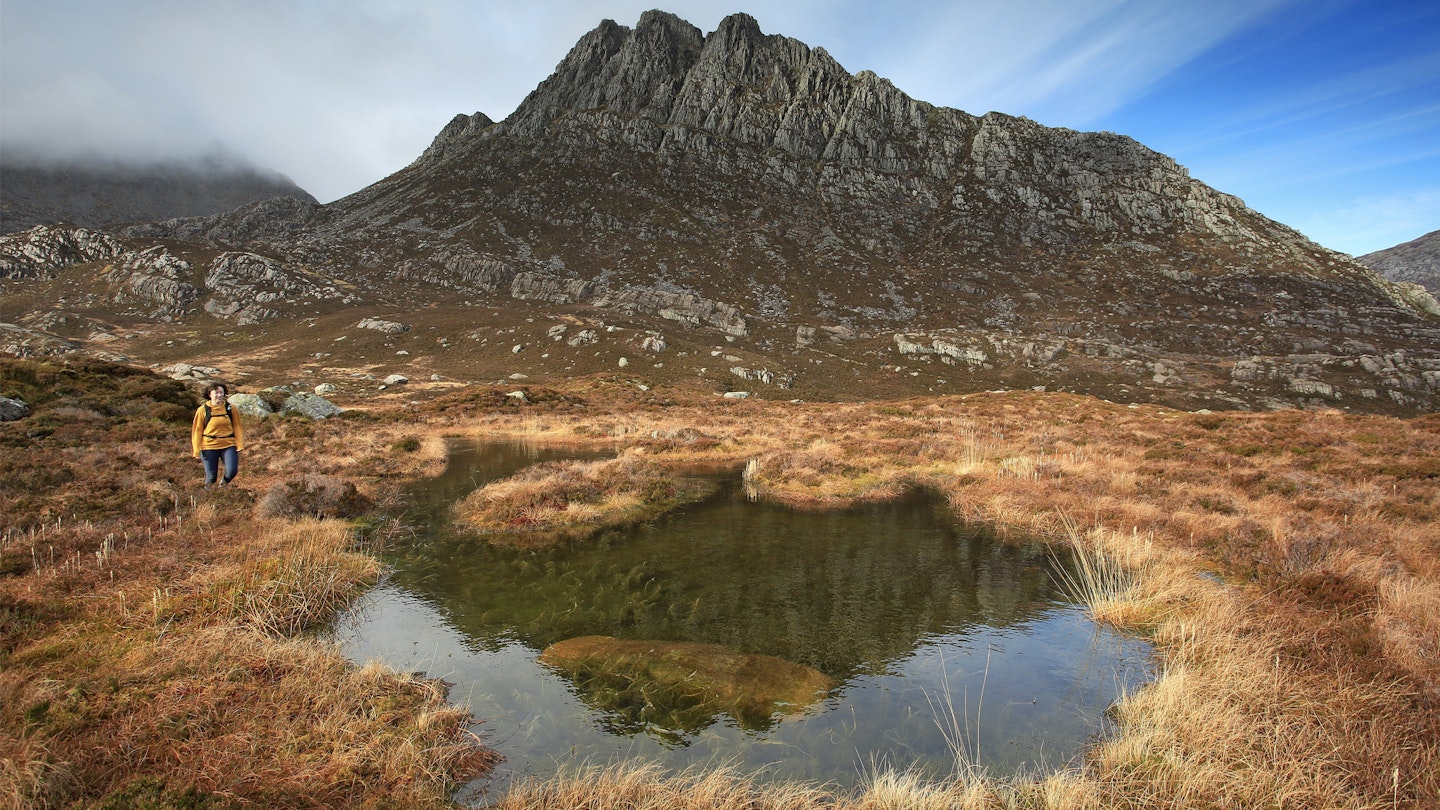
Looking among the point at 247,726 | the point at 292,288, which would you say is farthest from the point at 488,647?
the point at 292,288

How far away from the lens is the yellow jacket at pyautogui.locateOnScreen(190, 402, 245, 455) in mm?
17281

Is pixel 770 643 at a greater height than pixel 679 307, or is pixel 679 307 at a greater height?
pixel 679 307

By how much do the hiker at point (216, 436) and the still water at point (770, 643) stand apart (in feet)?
21.2

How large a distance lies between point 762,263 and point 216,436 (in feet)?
368

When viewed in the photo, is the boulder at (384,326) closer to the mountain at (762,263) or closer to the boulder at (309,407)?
the mountain at (762,263)

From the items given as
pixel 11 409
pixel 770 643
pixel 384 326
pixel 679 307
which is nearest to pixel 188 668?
pixel 770 643

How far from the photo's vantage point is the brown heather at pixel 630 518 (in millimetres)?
6297

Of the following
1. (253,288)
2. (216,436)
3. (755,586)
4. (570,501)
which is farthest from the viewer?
(253,288)

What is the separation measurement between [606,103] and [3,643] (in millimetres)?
183492

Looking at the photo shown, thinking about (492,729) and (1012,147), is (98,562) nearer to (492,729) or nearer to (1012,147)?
(492,729)

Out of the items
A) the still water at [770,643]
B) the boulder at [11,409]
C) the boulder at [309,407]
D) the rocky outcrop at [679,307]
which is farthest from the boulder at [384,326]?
the still water at [770,643]

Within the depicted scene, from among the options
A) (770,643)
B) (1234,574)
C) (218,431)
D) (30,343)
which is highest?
(30,343)

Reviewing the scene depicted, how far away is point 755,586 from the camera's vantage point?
13539mm

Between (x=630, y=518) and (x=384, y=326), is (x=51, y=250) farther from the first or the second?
(x=630, y=518)
